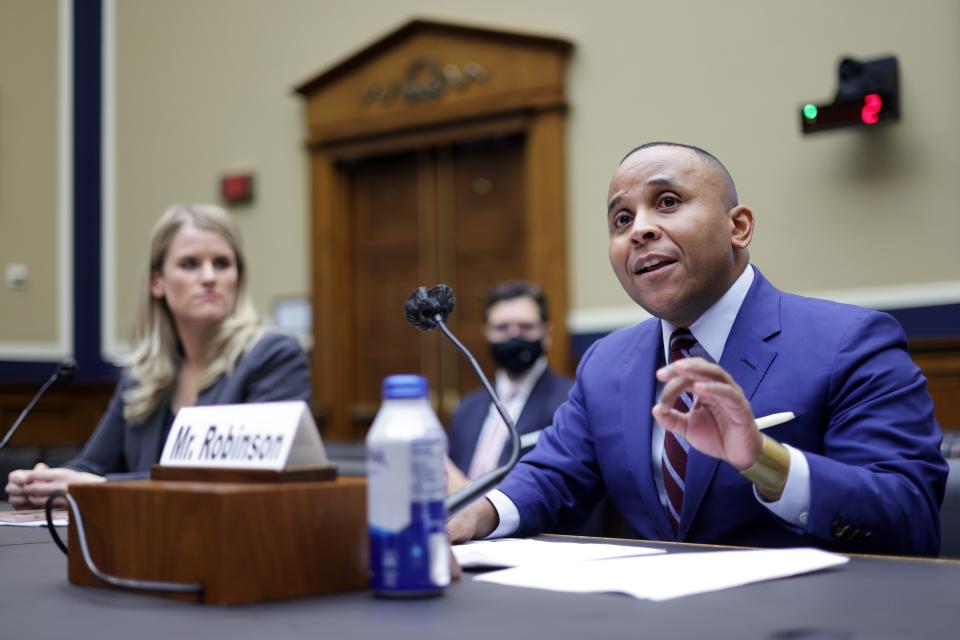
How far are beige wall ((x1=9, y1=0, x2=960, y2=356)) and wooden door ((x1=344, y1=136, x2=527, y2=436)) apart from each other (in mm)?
362

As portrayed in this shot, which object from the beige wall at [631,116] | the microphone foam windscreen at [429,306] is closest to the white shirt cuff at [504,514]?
the microphone foam windscreen at [429,306]

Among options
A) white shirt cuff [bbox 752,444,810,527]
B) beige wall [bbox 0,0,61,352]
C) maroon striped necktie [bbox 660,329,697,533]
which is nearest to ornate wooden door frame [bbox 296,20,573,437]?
beige wall [bbox 0,0,61,352]

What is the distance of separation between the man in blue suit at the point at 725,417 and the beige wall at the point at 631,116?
276cm

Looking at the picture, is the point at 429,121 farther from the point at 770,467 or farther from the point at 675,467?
the point at 770,467

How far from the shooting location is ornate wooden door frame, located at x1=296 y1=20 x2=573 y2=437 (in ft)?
16.3

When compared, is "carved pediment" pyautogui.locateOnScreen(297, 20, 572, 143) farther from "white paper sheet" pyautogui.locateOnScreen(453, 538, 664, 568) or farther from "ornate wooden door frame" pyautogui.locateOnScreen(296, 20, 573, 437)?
"white paper sheet" pyautogui.locateOnScreen(453, 538, 664, 568)

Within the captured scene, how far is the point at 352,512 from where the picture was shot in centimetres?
95

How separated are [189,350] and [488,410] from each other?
121cm

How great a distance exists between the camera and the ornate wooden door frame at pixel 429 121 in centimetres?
496

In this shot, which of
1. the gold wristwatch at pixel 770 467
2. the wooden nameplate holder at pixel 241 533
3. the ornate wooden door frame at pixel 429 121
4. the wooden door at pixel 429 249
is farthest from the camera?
the wooden door at pixel 429 249

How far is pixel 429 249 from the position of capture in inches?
216

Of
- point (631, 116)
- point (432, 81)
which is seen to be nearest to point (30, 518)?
point (631, 116)

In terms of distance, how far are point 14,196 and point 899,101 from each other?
4.80 m

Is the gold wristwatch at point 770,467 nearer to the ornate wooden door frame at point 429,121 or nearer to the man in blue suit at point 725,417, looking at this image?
the man in blue suit at point 725,417
